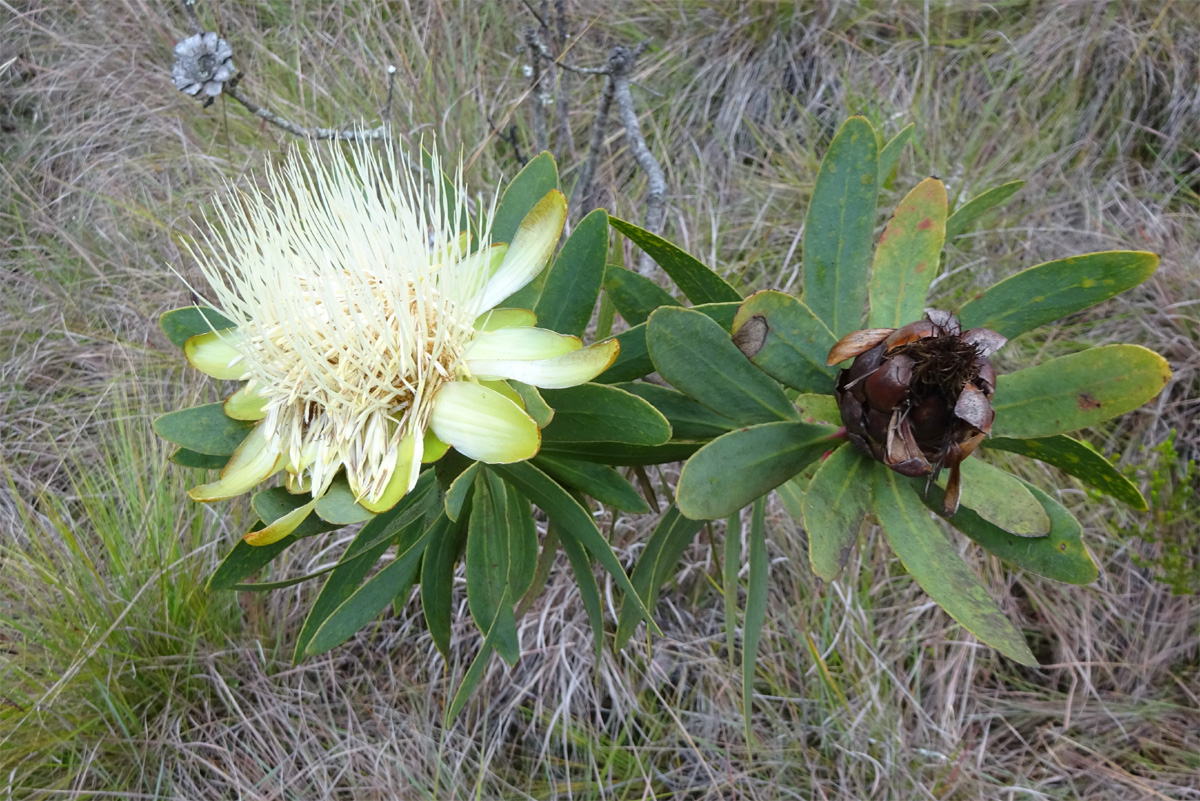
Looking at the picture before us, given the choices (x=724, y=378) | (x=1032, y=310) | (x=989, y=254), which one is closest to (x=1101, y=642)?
(x=989, y=254)

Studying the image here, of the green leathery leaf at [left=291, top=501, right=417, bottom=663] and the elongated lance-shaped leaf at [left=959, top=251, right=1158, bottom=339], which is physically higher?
the elongated lance-shaped leaf at [left=959, top=251, right=1158, bottom=339]

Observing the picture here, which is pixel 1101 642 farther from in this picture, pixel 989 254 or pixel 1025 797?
pixel 989 254

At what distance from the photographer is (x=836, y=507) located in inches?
27.5

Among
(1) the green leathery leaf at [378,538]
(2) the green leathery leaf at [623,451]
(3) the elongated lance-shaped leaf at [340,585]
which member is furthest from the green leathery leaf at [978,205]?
(3) the elongated lance-shaped leaf at [340,585]

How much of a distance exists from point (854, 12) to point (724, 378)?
7.52 feet

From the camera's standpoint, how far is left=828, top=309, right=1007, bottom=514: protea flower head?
2.02 ft

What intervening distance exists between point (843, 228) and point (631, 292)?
218mm

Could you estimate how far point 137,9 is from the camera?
9.28 feet

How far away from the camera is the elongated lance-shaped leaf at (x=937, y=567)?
642 millimetres

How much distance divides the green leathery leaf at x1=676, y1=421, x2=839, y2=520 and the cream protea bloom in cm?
12

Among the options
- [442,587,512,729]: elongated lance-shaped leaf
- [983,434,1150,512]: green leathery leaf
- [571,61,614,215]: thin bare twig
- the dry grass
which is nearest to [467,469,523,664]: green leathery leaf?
[442,587,512,729]: elongated lance-shaped leaf

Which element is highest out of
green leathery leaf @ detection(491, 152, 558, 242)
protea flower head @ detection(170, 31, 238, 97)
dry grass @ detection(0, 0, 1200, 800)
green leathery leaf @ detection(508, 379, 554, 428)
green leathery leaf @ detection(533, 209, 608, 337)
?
Answer: protea flower head @ detection(170, 31, 238, 97)

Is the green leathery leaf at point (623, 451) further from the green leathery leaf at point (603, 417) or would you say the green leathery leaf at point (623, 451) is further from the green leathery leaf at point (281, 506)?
the green leathery leaf at point (281, 506)

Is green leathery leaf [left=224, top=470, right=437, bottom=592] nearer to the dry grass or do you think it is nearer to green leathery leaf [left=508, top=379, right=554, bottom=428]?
green leathery leaf [left=508, top=379, right=554, bottom=428]
